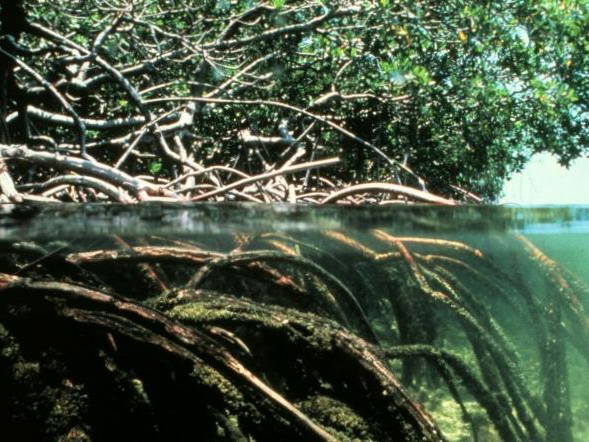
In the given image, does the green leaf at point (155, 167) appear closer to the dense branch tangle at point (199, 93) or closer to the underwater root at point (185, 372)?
the dense branch tangle at point (199, 93)

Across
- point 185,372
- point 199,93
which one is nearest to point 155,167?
point 199,93

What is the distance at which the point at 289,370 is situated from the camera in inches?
112

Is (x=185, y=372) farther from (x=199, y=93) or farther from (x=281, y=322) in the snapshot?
(x=199, y=93)

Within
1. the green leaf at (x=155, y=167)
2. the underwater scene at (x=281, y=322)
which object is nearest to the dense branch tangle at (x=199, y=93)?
the green leaf at (x=155, y=167)

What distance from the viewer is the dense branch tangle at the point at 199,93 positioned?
6453mm

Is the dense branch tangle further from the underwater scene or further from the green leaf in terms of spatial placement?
the underwater scene

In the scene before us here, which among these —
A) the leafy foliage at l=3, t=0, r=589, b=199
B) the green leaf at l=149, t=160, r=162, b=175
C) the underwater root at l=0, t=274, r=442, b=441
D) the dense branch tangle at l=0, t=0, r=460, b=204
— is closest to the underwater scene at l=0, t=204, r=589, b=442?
the underwater root at l=0, t=274, r=442, b=441

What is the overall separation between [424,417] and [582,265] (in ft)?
17.8

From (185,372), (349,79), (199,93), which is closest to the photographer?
(185,372)

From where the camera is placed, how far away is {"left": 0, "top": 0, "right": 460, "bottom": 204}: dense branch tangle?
6453 millimetres

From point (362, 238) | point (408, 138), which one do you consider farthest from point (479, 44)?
point (362, 238)

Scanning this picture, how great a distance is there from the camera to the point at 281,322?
2.74 metres

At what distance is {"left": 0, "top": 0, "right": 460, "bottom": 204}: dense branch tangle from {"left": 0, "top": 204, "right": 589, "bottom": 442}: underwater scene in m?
1.37

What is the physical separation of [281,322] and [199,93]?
18.4 feet
